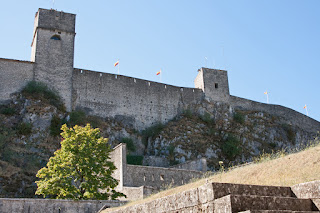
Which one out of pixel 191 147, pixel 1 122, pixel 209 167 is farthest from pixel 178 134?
pixel 1 122

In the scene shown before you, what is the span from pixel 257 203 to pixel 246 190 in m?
0.71

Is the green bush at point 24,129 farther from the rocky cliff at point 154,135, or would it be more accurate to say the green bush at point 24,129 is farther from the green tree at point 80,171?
the green tree at point 80,171

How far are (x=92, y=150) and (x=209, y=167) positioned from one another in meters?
13.0

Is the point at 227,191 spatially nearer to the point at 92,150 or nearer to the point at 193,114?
the point at 92,150

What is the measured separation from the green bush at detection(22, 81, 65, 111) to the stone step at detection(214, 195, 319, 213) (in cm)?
2278

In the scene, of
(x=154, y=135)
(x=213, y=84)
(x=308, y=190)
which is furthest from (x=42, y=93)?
(x=308, y=190)

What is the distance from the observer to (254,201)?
5152 millimetres

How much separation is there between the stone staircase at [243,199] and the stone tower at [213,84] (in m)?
28.0

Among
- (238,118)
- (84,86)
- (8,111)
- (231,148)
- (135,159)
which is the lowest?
(135,159)

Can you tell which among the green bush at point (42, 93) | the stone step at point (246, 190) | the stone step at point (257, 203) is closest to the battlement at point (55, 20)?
the green bush at point (42, 93)

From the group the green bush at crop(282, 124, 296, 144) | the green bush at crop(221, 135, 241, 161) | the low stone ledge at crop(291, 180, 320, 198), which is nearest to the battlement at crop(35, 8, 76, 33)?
the green bush at crop(221, 135, 241, 161)

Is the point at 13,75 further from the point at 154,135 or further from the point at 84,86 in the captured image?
the point at 154,135

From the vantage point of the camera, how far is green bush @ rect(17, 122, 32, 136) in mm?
24109

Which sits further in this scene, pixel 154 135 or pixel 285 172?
pixel 154 135
